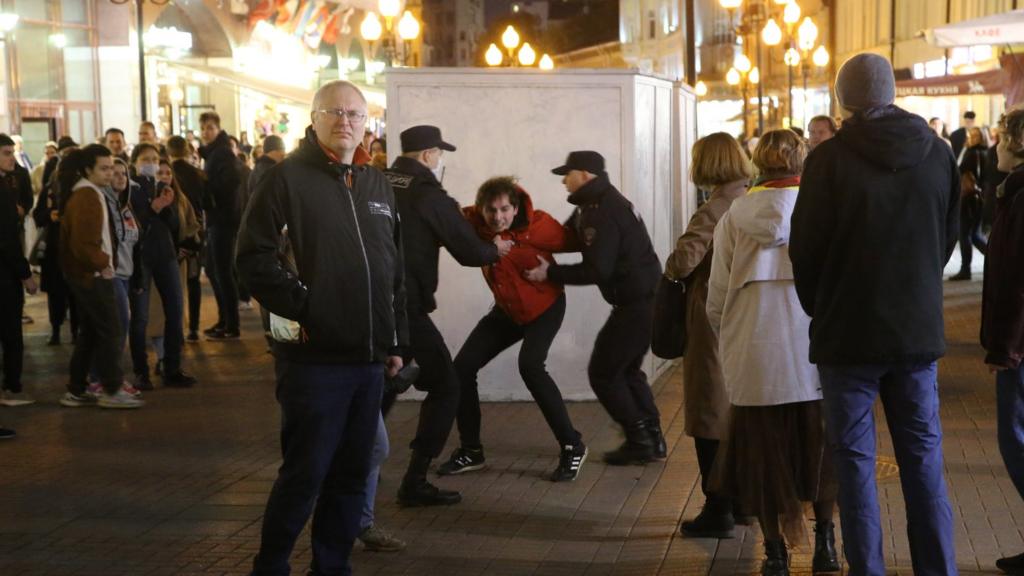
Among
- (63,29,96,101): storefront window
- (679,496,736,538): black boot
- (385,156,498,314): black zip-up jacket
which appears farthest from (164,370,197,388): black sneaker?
(63,29,96,101): storefront window

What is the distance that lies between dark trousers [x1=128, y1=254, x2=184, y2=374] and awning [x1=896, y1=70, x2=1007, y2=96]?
15697 mm

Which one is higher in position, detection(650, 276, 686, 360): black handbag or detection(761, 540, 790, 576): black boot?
detection(650, 276, 686, 360): black handbag

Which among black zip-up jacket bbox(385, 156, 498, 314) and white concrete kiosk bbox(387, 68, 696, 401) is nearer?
black zip-up jacket bbox(385, 156, 498, 314)

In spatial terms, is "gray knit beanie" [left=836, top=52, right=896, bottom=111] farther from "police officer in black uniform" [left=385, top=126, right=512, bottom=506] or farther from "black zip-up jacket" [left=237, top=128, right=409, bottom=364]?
"police officer in black uniform" [left=385, top=126, right=512, bottom=506]

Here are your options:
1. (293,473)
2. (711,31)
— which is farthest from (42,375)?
(711,31)

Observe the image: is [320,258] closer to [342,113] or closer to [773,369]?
[342,113]

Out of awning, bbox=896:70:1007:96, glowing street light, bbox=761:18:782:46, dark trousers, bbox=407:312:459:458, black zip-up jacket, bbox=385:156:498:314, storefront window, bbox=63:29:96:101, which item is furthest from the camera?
storefront window, bbox=63:29:96:101

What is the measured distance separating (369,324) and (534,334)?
282 centimetres

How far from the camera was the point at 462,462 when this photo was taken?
827 centimetres

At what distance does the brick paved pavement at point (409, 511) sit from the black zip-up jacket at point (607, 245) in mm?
1035

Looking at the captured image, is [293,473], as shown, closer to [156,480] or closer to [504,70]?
[156,480]

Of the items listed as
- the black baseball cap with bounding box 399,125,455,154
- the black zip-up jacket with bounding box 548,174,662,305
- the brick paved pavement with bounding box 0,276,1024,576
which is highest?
the black baseball cap with bounding box 399,125,455,154

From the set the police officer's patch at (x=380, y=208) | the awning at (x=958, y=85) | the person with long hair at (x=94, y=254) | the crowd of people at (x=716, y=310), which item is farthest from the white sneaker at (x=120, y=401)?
the awning at (x=958, y=85)

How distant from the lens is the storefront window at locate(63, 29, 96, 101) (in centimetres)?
3550
